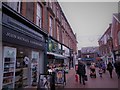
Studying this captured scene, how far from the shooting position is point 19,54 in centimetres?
787

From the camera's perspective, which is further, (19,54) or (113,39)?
(113,39)

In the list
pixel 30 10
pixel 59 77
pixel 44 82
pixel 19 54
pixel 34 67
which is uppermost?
pixel 30 10

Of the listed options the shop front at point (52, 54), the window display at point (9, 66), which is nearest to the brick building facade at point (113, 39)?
the shop front at point (52, 54)

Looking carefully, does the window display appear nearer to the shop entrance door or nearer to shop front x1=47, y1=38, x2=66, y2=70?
the shop entrance door

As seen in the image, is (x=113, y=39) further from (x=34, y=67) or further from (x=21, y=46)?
(x=21, y=46)

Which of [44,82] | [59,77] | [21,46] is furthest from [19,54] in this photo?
[59,77]

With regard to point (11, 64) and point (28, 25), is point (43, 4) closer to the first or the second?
point (28, 25)

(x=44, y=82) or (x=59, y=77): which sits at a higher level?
(x=44, y=82)

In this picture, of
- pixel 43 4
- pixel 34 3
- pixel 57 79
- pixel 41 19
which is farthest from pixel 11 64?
pixel 43 4

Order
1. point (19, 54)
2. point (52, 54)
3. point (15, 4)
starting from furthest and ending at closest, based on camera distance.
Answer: point (52, 54) → point (19, 54) → point (15, 4)

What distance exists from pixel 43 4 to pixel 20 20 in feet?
17.6

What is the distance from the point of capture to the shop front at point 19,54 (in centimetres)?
624

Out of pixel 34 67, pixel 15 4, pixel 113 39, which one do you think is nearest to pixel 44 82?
pixel 34 67

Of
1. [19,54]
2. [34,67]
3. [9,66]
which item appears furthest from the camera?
[34,67]
